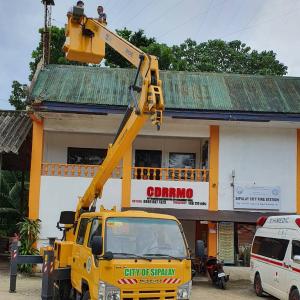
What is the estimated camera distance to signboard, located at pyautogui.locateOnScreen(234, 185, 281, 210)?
53.6ft

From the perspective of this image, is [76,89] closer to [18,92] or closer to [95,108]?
[95,108]

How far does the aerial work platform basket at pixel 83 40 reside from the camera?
38.7ft

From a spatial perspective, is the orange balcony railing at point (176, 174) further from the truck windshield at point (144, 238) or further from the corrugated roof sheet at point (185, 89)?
the truck windshield at point (144, 238)

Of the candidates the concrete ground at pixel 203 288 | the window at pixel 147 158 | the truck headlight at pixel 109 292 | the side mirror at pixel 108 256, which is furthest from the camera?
the window at pixel 147 158

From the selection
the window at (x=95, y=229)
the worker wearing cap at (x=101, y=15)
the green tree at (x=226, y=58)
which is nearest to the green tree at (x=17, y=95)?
the green tree at (x=226, y=58)

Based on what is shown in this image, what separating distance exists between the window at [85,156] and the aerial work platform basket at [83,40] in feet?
22.2

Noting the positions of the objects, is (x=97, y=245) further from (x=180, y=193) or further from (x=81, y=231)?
(x=180, y=193)

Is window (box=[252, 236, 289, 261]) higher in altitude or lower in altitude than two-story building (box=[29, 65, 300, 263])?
lower

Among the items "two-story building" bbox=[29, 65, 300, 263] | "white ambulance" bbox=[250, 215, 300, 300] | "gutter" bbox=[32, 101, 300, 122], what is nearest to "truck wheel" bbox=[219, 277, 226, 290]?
"white ambulance" bbox=[250, 215, 300, 300]

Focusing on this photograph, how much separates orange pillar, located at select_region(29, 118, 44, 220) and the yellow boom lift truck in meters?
5.68

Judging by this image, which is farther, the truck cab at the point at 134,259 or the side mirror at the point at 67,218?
the side mirror at the point at 67,218

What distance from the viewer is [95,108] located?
15820 millimetres

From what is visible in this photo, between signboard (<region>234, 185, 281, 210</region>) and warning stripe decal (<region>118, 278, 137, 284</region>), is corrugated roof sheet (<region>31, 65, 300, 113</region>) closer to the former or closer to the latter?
signboard (<region>234, 185, 281, 210</region>)

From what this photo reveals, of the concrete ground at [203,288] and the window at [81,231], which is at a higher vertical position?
the window at [81,231]
